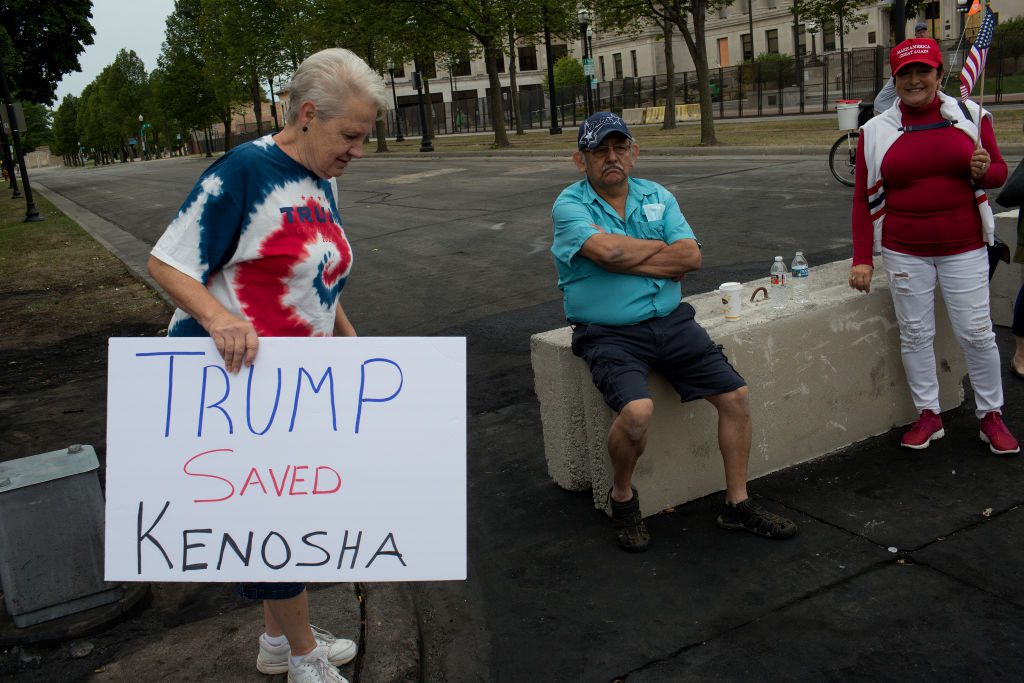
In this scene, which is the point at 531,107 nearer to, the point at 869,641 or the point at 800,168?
the point at 800,168

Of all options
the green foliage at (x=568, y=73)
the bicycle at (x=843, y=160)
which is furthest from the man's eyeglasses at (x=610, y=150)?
the green foliage at (x=568, y=73)

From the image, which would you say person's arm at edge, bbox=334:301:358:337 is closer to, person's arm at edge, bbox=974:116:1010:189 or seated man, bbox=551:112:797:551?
seated man, bbox=551:112:797:551

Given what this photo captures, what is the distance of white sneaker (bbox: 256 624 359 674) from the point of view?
314cm

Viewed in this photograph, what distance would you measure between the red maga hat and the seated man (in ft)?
4.12

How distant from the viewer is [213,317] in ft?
8.13

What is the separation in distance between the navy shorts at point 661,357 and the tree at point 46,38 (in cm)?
3260

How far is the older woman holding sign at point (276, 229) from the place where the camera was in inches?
99.5

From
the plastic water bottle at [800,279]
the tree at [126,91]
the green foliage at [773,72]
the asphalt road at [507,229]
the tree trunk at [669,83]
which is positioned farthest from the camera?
the tree at [126,91]

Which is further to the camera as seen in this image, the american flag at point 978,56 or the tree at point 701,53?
the tree at point 701,53

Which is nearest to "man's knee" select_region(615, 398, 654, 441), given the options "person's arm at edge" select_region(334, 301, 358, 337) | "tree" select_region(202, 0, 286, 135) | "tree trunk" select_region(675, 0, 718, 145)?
"person's arm at edge" select_region(334, 301, 358, 337)

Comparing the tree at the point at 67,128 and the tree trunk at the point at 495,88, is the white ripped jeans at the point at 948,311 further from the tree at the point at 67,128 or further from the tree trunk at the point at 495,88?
the tree at the point at 67,128

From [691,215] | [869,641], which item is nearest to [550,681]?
[869,641]

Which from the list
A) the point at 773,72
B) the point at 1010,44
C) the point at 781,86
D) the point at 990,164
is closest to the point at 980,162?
the point at 990,164

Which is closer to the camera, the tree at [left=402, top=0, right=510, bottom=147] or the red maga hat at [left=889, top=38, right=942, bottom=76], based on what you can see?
the red maga hat at [left=889, top=38, right=942, bottom=76]
